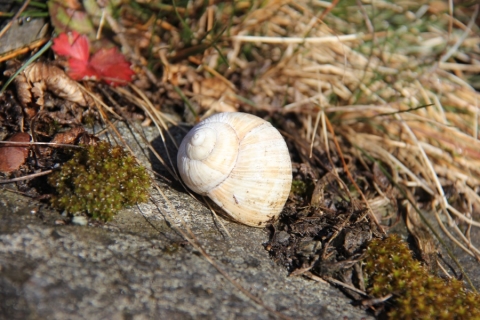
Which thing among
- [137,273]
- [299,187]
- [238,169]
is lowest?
[299,187]

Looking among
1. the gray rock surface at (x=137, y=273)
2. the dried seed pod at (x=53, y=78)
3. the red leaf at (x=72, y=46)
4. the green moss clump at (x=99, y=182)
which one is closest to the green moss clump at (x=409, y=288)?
the gray rock surface at (x=137, y=273)

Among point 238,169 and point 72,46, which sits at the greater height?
point 72,46

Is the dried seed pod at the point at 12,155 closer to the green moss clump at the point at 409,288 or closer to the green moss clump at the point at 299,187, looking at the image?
the green moss clump at the point at 299,187

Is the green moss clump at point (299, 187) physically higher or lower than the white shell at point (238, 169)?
lower

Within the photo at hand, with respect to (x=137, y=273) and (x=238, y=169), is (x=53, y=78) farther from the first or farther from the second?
(x=137, y=273)

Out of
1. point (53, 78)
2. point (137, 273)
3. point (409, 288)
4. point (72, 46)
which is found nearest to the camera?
point (137, 273)

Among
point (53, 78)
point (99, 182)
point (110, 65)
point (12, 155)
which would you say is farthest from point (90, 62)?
point (99, 182)

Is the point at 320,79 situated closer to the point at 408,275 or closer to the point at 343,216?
the point at 343,216
